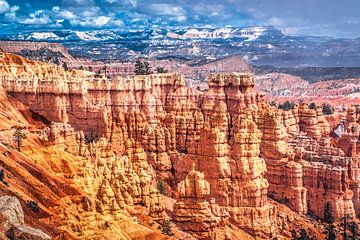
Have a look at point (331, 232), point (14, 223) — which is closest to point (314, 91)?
point (331, 232)

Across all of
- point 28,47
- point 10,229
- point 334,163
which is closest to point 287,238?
point 334,163

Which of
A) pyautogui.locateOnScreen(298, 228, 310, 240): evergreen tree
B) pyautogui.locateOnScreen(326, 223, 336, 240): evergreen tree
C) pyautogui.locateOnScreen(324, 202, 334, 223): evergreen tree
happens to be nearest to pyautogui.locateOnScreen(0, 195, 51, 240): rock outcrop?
pyautogui.locateOnScreen(298, 228, 310, 240): evergreen tree

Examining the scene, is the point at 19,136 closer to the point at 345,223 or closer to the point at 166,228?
the point at 166,228

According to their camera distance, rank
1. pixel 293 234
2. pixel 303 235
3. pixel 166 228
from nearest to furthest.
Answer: pixel 166 228
pixel 303 235
pixel 293 234

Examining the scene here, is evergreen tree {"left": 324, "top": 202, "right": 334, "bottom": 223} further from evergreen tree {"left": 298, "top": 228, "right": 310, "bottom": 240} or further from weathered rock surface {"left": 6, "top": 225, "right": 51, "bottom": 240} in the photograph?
weathered rock surface {"left": 6, "top": 225, "right": 51, "bottom": 240}

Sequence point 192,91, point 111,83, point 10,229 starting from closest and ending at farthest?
point 10,229 < point 111,83 < point 192,91

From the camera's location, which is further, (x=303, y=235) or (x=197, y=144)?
(x=197, y=144)

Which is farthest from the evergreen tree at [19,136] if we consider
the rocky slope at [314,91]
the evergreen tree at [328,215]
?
the rocky slope at [314,91]

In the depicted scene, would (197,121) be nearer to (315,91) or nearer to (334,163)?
(334,163)

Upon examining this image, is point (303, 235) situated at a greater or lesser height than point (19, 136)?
lesser
